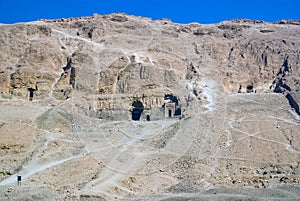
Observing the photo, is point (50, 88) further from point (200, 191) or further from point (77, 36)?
point (200, 191)

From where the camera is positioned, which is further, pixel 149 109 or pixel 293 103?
pixel 293 103

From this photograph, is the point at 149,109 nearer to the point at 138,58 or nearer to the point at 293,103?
the point at 138,58

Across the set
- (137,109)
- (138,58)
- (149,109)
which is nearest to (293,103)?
(149,109)

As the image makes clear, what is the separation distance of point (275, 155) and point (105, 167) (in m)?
12.5

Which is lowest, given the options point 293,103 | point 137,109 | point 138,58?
point 137,109

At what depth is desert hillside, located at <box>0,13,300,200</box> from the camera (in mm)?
31561

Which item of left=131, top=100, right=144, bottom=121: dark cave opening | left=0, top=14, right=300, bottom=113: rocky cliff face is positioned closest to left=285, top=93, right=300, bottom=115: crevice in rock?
left=0, top=14, right=300, bottom=113: rocky cliff face

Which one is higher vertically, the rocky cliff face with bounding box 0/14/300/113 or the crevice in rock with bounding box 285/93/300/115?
the rocky cliff face with bounding box 0/14/300/113

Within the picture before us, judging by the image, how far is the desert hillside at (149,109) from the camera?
3156 centimetres

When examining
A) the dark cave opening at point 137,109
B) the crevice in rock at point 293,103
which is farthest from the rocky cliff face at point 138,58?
the dark cave opening at point 137,109

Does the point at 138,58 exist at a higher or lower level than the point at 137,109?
higher

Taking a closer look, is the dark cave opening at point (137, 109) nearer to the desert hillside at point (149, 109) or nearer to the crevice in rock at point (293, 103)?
the desert hillside at point (149, 109)

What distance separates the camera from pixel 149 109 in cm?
4578

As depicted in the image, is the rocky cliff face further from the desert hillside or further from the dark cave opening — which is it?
the dark cave opening
